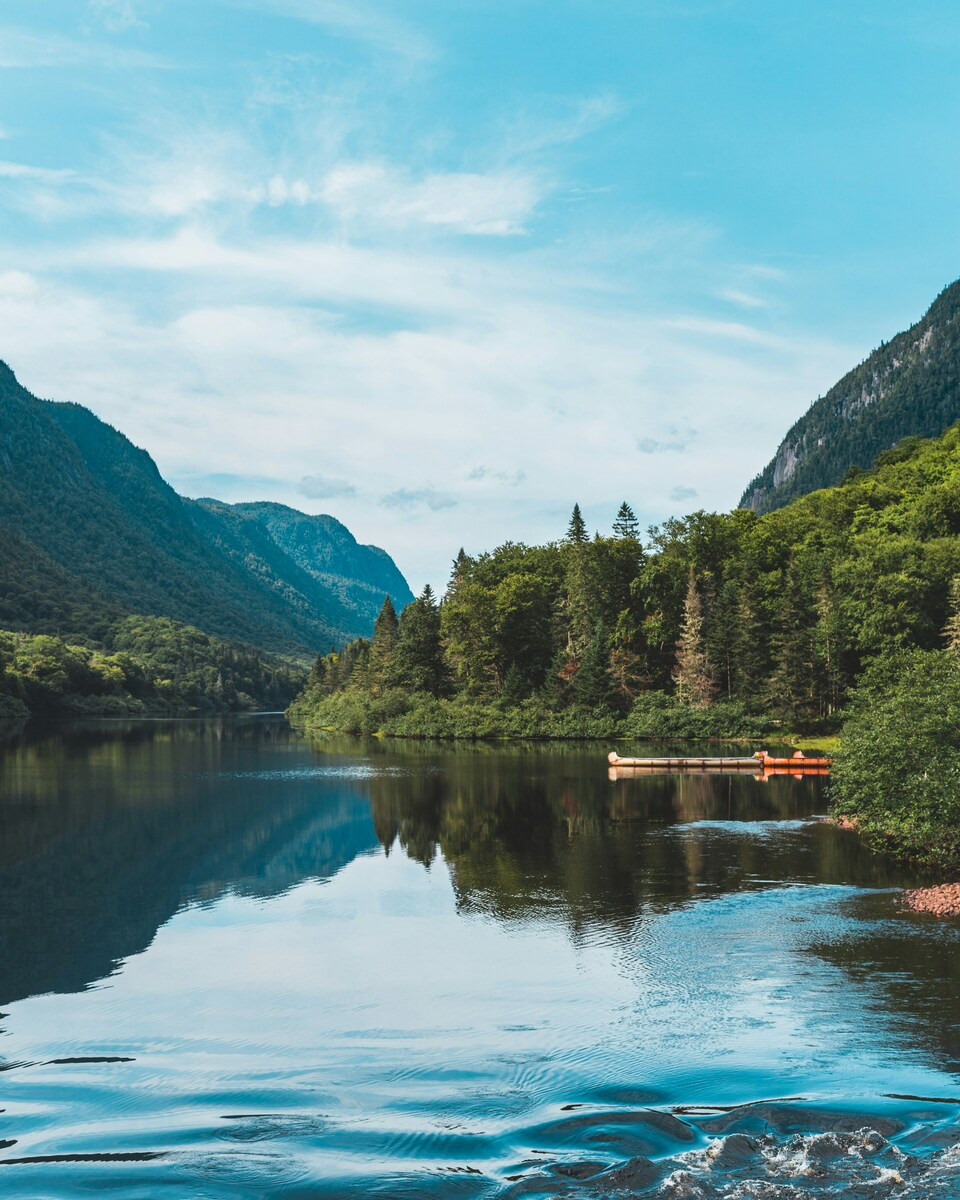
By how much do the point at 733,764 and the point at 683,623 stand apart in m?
35.0

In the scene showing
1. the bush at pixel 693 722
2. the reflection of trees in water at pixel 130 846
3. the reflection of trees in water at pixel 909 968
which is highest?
the bush at pixel 693 722

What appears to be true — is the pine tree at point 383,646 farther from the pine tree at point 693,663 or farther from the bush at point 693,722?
the bush at point 693,722

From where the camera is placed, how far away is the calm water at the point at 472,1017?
1055 centimetres

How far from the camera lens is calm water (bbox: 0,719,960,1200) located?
1055cm

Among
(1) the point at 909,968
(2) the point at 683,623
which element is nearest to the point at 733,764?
(2) the point at 683,623

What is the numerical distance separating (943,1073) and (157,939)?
14015mm

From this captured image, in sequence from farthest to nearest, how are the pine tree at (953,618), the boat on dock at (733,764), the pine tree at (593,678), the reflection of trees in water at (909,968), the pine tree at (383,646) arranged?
the pine tree at (383,646), the pine tree at (593,678), the pine tree at (953,618), the boat on dock at (733,764), the reflection of trees in water at (909,968)

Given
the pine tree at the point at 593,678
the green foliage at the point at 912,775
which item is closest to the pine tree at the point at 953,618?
the pine tree at the point at 593,678

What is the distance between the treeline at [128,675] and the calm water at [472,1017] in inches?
3977

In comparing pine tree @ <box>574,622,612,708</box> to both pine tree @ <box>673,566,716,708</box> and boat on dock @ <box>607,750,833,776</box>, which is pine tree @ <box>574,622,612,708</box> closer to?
pine tree @ <box>673,566,716,708</box>

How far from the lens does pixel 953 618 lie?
70688mm

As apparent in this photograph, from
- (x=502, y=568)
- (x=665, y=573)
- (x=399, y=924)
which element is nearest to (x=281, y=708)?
(x=502, y=568)

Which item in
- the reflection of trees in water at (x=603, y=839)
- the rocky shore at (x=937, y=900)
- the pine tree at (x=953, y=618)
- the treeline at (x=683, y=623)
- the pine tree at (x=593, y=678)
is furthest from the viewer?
the pine tree at (x=593, y=678)

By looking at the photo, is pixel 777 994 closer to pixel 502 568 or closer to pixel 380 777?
pixel 380 777
